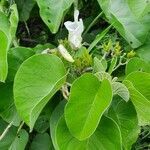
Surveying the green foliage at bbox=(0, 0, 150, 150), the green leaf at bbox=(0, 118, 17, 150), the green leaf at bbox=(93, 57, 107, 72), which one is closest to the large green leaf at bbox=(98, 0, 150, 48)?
the green foliage at bbox=(0, 0, 150, 150)

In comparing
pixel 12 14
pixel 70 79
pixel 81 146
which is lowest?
pixel 81 146

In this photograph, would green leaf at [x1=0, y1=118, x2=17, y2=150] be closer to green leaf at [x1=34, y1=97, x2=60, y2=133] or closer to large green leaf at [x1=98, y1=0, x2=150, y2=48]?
green leaf at [x1=34, y1=97, x2=60, y2=133]

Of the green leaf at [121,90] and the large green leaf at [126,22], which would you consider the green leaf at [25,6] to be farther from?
the green leaf at [121,90]

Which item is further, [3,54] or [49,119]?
[49,119]

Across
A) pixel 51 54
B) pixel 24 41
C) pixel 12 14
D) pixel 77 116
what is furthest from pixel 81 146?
pixel 24 41

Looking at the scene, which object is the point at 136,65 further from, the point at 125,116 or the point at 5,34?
the point at 5,34

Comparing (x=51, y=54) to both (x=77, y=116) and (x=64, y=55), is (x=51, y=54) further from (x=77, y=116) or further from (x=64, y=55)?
(x=77, y=116)

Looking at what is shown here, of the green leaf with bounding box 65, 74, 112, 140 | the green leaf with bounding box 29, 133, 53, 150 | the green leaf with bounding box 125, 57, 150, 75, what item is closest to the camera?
the green leaf with bounding box 65, 74, 112, 140
